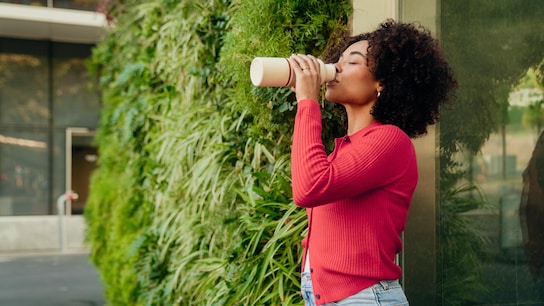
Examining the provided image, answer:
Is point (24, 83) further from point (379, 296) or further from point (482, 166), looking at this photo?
point (379, 296)

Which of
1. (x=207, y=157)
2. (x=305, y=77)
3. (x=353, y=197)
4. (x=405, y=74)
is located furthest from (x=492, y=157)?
(x=207, y=157)

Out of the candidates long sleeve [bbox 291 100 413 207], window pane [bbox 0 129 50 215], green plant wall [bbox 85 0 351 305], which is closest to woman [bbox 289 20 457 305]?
long sleeve [bbox 291 100 413 207]

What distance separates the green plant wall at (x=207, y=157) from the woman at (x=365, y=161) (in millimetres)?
881

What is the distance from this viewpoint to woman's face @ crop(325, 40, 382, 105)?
1.80 meters

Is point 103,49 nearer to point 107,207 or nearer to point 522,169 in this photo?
point 107,207

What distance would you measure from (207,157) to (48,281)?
252 inches

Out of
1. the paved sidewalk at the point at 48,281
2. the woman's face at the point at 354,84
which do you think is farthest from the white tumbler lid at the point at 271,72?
the paved sidewalk at the point at 48,281

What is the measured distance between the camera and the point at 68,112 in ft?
47.3

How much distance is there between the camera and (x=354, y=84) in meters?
1.80

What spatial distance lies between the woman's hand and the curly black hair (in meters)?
0.20

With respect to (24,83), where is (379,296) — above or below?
below

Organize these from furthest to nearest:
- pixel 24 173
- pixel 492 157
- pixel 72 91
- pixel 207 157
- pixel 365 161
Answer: pixel 72 91 < pixel 24 173 < pixel 207 157 < pixel 492 157 < pixel 365 161

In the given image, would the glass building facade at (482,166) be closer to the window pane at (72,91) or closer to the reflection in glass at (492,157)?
the reflection in glass at (492,157)

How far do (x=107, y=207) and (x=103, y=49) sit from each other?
1.83m
